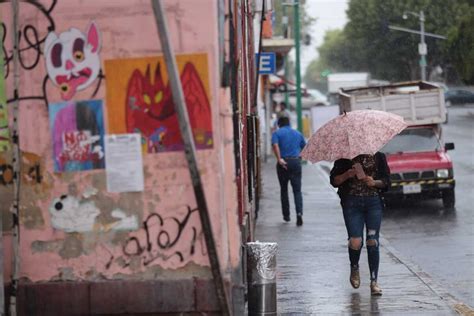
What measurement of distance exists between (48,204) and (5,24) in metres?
1.41

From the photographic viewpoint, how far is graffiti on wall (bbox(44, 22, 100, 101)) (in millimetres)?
8656

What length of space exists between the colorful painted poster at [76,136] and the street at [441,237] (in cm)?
450

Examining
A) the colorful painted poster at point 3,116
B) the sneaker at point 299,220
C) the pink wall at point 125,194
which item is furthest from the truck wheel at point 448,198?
the colorful painted poster at point 3,116

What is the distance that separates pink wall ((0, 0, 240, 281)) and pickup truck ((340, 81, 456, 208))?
12.4 meters

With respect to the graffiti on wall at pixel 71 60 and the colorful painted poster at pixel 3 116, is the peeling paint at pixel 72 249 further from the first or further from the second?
the graffiti on wall at pixel 71 60

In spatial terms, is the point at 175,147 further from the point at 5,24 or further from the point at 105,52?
the point at 5,24

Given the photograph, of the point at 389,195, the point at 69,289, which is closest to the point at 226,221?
the point at 69,289

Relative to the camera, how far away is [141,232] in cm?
869

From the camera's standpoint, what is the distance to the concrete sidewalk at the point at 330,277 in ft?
35.2

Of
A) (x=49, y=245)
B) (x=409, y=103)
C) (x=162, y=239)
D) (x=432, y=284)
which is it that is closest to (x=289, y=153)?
(x=409, y=103)

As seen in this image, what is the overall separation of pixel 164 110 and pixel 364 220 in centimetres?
344

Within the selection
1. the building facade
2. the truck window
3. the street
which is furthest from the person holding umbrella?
the truck window

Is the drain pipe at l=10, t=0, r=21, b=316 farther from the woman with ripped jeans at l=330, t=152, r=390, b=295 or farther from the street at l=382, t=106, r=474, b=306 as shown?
the street at l=382, t=106, r=474, b=306

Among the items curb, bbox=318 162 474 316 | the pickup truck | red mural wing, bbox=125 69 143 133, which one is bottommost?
curb, bbox=318 162 474 316
